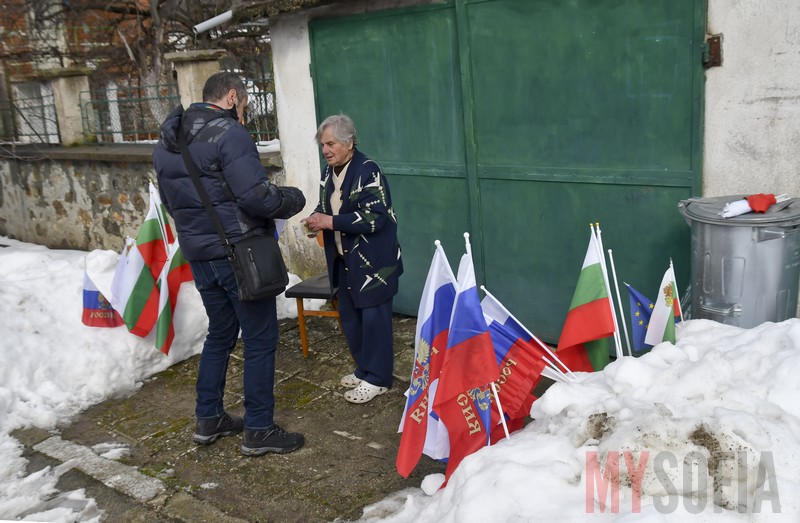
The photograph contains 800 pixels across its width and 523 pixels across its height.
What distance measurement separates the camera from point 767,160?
4.25m

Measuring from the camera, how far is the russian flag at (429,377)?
11.6 ft

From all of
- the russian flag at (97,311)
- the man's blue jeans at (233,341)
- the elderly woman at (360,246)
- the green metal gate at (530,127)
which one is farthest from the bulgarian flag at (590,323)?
the russian flag at (97,311)

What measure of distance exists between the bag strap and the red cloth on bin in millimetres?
2665

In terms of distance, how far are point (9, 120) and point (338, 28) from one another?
23.9 feet

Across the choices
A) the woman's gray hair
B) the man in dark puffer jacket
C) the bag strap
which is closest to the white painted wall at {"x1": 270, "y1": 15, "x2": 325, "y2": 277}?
the woman's gray hair

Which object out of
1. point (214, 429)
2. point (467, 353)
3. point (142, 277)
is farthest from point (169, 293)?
point (467, 353)

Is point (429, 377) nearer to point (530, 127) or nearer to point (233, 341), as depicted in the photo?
point (233, 341)

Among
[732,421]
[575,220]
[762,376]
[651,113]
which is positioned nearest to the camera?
[732,421]

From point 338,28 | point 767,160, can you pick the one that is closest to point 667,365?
point 767,160

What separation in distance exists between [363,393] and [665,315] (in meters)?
2.01

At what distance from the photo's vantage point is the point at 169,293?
19.0 ft

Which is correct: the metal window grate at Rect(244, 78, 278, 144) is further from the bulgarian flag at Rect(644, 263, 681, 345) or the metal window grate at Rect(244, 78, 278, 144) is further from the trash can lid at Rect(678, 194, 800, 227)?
the bulgarian flag at Rect(644, 263, 681, 345)

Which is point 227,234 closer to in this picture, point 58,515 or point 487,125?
point 58,515

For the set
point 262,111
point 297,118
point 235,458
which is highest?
point 262,111
